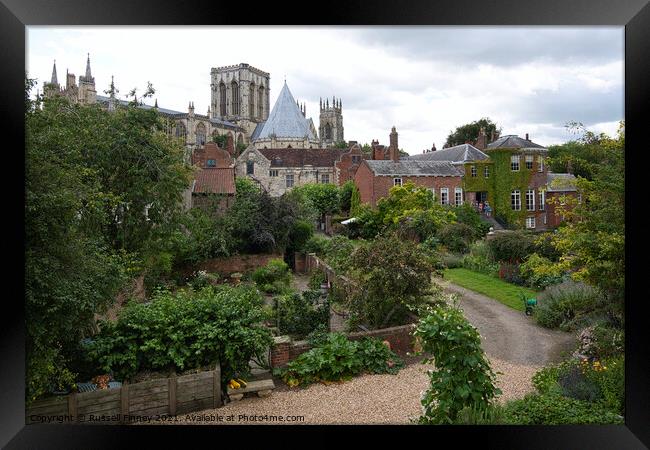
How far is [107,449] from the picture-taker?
437cm

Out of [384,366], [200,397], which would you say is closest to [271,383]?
[200,397]

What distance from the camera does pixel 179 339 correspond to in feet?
16.9

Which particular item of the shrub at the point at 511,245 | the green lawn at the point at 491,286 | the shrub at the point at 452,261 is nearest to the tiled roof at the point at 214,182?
the shrub at the point at 452,261

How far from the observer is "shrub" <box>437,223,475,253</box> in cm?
1180

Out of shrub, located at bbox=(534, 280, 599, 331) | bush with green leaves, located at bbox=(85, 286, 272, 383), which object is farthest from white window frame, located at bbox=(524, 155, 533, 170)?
bush with green leaves, located at bbox=(85, 286, 272, 383)

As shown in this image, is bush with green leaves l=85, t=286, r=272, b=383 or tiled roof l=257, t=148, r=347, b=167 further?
tiled roof l=257, t=148, r=347, b=167

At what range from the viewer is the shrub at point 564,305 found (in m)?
7.00

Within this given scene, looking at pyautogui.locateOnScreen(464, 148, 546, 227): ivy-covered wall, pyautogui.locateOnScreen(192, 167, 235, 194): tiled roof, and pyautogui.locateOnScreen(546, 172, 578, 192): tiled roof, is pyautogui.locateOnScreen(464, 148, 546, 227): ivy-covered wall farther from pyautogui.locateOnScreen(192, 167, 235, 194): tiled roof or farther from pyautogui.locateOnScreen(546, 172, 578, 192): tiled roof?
pyautogui.locateOnScreen(192, 167, 235, 194): tiled roof

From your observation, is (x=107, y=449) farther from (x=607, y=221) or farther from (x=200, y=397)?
(x=607, y=221)

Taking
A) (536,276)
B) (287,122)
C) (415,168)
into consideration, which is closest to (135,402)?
(536,276)

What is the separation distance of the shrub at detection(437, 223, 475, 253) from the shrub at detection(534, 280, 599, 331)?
387 centimetres

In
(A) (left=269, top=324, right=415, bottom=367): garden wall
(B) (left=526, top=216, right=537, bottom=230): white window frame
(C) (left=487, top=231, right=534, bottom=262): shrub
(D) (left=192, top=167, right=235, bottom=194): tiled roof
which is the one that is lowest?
(A) (left=269, top=324, right=415, bottom=367): garden wall

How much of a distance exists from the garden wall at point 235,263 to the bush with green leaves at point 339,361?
6.06 metres

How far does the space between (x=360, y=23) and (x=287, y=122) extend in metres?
34.3
